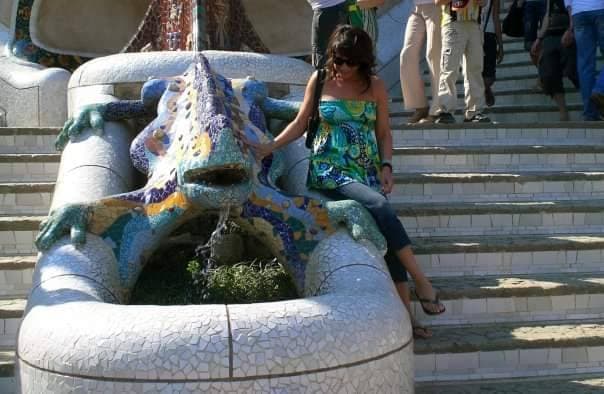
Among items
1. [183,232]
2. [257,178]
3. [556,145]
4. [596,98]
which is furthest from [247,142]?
[596,98]

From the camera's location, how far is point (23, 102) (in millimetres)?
8180

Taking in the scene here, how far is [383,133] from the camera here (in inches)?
178

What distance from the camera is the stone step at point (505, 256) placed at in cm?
523

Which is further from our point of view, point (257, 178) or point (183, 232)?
point (183, 232)

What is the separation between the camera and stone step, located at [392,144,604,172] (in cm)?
642

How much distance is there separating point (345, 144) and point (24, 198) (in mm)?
2465

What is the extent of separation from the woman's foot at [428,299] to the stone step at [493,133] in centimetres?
247

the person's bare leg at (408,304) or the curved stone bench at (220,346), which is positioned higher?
the curved stone bench at (220,346)

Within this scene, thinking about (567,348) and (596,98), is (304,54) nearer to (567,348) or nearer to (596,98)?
(596,98)

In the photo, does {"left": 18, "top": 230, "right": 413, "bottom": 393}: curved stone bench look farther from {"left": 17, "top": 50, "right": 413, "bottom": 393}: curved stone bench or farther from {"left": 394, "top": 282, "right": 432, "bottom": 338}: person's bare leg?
{"left": 394, "top": 282, "right": 432, "bottom": 338}: person's bare leg

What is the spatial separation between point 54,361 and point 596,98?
553cm

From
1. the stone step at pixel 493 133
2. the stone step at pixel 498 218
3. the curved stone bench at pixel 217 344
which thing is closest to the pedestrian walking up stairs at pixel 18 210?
the curved stone bench at pixel 217 344

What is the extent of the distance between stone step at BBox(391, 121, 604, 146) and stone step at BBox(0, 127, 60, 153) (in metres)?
2.70

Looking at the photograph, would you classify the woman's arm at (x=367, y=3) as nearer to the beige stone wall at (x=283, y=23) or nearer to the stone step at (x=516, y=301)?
the stone step at (x=516, y=301)
